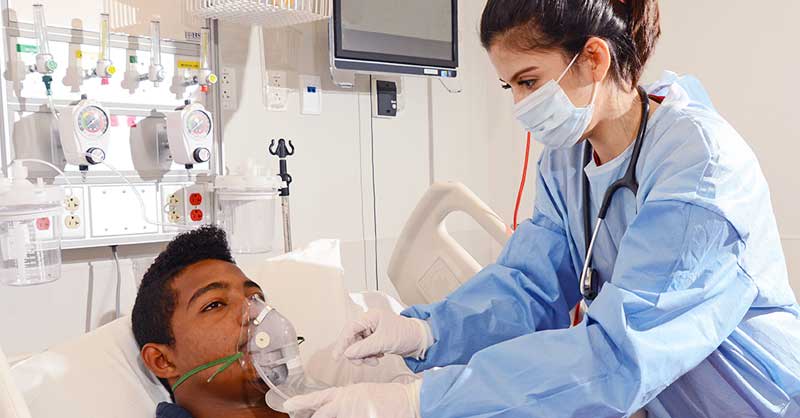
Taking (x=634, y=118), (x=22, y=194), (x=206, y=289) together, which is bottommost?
(x=206, y=289)

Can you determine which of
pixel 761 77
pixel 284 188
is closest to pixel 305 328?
pixel 284 188

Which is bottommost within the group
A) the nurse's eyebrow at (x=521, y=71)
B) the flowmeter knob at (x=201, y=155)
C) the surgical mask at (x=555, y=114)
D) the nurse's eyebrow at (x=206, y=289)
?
the nurse's eyebrow at (x=206, y=289)

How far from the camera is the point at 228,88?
245 centimetres

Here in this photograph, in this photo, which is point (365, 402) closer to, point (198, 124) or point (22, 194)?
point (22, 194)

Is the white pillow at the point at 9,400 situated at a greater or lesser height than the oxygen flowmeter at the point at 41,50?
lesser

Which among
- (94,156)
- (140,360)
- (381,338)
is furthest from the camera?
(94,156)

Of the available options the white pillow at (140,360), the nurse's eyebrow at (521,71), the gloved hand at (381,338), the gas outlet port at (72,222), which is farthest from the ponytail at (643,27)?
the gas outlet port at (72,222)

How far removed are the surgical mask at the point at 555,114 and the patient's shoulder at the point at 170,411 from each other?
925mm

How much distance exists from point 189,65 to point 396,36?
34.0 inches

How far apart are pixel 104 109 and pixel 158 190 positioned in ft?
1.00

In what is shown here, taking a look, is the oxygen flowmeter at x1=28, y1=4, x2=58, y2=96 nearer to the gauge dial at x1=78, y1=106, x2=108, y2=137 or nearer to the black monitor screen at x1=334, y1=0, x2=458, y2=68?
the gauge dial at x1=78, y1=106, x2=108, y2=137

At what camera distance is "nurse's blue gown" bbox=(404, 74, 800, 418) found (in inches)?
43.9

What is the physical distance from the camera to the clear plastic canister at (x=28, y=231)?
5.91ft

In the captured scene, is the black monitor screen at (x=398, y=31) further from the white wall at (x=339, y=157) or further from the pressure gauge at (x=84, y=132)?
the pressure gauge at (x=84, y=132)
